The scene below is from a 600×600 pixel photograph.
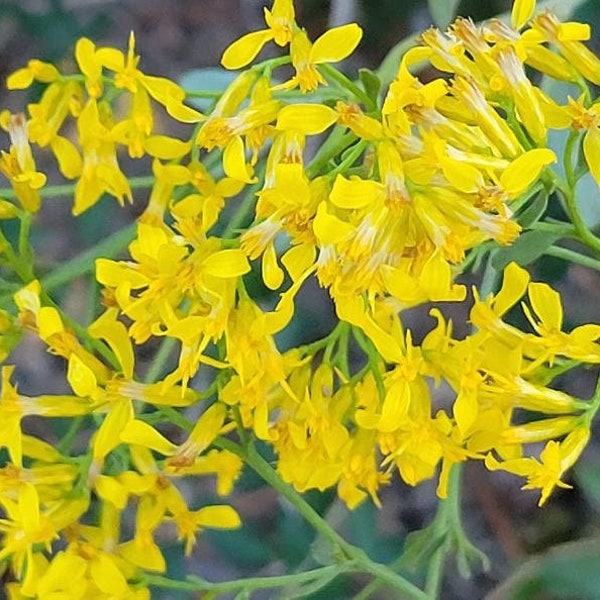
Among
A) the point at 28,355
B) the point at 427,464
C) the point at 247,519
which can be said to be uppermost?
the point at 427,464

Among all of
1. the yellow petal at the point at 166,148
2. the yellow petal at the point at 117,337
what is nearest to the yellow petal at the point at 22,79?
the yellow petal at the point at 166,148

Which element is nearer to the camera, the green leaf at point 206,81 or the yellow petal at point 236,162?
the yellow petal at point 236,162

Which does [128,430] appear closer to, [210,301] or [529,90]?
[210,301]

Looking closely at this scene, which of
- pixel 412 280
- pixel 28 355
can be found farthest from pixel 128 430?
pixel 28 355

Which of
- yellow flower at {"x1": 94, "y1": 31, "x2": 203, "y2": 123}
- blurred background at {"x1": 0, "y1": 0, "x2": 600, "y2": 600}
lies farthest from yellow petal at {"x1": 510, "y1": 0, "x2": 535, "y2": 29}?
blurred background at {"x1": 0, "y1": 0, "x2": 600, "y2": 600}

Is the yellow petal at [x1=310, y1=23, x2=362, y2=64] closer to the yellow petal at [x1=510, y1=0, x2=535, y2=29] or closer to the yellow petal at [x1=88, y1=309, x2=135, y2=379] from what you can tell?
the yellow petal at [x1=510, y1=0, x2=535, y2=29]

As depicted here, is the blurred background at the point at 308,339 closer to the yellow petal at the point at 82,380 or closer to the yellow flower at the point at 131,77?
the yellow flower at the point at 131,77
